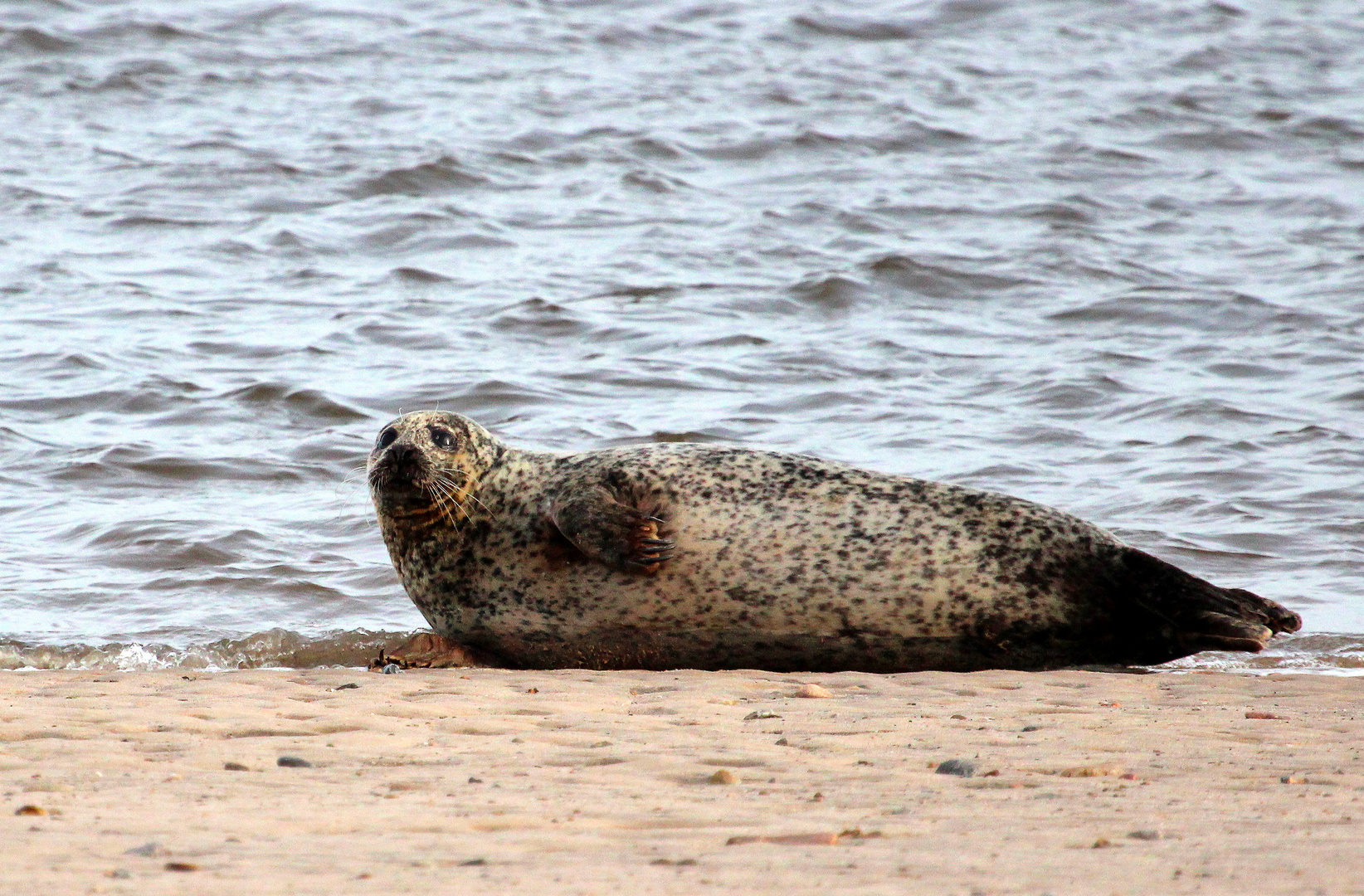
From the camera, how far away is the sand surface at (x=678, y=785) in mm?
2553

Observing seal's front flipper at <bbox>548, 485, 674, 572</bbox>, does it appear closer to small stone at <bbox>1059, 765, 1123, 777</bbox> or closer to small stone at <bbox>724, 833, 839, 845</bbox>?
small stone at <bbox>1059, 765, 1123, 777</bbox>

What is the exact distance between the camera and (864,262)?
1275 centimetres

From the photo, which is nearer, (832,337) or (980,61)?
(832,337)

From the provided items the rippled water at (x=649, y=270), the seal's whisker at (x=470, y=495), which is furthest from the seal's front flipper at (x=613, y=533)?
the rippled water at (x=649, y=270)

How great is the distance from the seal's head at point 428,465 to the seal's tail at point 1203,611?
215cm

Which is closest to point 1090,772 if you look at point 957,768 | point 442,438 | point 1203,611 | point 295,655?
point 957,768

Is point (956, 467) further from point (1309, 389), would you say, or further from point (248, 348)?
point (248, 348)

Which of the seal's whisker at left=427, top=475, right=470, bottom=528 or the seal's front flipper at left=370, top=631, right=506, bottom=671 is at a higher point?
the seal's whisker at left=427, top=475, right=470, bottom=528

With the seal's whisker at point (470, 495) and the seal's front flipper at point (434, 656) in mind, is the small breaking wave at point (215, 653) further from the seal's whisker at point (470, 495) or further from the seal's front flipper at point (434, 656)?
the seal's whisker at point (470, 495)

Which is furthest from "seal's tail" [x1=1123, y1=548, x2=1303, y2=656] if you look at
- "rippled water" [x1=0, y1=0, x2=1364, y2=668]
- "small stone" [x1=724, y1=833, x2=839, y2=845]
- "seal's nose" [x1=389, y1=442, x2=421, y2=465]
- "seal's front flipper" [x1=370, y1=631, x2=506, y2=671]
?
"small stone" [x1=724, y1=833, x2=839, y2=845]

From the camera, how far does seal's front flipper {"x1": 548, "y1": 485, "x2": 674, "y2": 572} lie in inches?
208

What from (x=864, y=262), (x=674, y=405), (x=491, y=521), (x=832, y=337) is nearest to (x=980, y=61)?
(x=864, y=262)

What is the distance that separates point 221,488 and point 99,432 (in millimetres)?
1197

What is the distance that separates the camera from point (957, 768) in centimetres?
351
